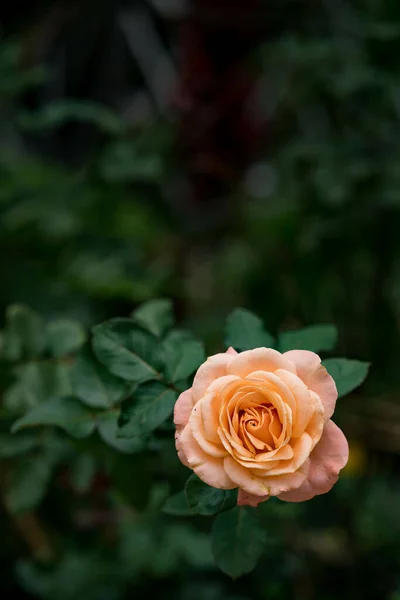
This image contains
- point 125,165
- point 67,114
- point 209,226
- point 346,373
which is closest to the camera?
point 346,373

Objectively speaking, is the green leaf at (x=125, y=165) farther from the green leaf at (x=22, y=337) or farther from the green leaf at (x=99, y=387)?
the green leaf at (x=99, y=387)

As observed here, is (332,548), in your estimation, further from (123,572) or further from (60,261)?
(60,261)

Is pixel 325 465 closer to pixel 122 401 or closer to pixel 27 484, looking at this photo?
pixel 122 401

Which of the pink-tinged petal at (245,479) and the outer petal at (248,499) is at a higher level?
the pink-tinged petal at (245,479)

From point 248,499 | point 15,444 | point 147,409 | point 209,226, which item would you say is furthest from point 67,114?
point 209,226

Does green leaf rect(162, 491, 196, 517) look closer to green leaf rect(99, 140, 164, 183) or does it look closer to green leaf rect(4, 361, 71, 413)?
green leaf rect(4, 361, 71, 413)

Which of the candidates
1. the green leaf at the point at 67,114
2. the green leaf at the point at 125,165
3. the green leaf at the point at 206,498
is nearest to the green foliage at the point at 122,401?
the green leaf at the point at 206,498
